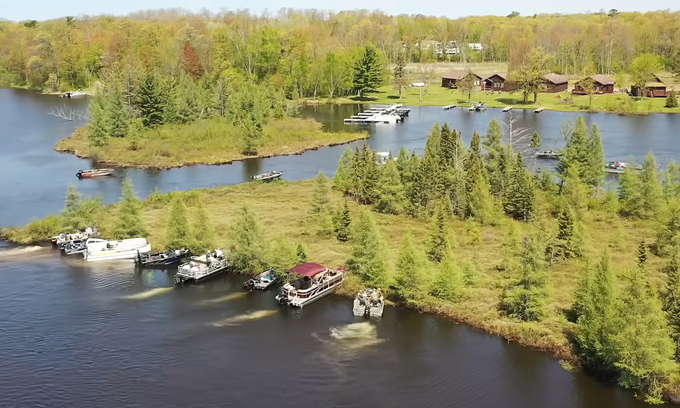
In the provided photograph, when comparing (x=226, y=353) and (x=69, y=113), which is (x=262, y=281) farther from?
(x=69, y=113)

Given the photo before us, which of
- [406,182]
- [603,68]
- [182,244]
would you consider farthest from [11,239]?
[603,68]

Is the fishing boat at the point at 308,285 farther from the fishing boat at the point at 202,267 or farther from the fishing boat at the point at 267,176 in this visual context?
the fishing boat at the point at 267,176

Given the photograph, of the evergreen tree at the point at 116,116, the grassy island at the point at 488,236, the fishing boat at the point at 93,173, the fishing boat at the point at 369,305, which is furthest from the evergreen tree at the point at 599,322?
the evergreen tree at the point at 116,116

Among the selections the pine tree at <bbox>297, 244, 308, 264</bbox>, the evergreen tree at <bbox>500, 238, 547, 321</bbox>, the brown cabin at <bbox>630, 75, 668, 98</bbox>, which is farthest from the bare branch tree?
the brown cabin at <bbox>630, 75, 668, 98</bbox>

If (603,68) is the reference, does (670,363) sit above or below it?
below

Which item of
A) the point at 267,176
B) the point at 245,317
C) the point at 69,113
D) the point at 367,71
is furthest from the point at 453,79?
the point at 245,317

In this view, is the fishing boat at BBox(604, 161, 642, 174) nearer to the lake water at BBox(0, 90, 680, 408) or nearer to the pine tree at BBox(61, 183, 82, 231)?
the lake water at BBox(0, 90, 680, 408)

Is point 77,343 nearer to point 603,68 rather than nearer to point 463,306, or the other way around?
point 463,306
